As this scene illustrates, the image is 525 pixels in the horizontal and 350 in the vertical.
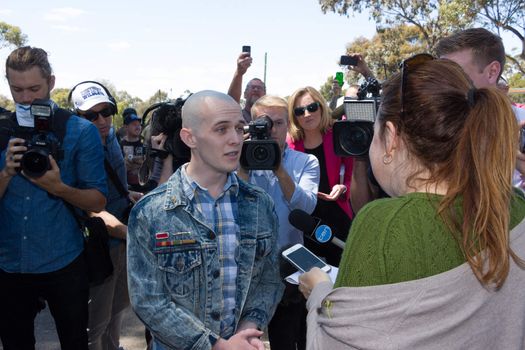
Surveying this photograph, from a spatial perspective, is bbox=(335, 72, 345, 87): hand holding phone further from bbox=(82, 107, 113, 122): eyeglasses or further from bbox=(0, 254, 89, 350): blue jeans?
bbox=(0, 254, 89, 350): blue jeans

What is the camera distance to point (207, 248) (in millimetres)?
2174

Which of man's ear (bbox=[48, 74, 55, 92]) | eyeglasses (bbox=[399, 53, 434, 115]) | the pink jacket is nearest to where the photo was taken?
eyeglasses (bbox=[399, 53, 434, 115])

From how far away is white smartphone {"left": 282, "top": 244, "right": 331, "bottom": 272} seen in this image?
6.59ft

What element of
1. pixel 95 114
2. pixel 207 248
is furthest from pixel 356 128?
pixel 95 114

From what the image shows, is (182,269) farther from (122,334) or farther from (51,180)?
(122,334)

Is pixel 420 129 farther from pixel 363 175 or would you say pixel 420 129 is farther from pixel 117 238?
pixel 117 238

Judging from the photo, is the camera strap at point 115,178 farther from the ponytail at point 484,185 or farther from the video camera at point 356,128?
the ponytail at point 484,185

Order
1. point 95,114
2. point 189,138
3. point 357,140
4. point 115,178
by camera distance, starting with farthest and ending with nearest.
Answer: point 95,114 < point 115,178 < point 357,140 < point 189,138

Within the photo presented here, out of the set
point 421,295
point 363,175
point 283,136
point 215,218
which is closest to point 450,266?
point 421,295

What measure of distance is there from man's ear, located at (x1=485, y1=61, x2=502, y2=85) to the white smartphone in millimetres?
1678

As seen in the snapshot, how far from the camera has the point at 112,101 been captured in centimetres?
389

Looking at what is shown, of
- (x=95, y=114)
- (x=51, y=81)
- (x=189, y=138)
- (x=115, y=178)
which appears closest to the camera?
(x=189, y=138)

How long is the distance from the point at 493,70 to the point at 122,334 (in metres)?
3.87

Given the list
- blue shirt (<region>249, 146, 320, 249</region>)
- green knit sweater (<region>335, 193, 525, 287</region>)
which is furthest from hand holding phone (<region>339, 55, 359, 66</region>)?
green knit sweater (<region>335, 193, 525, 287</region>)
